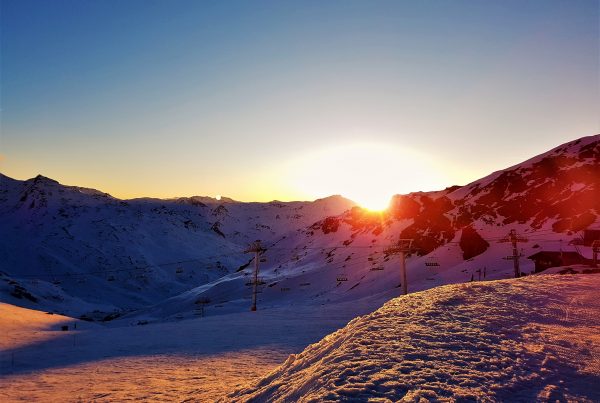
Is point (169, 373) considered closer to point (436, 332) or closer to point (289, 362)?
point (289, 362)

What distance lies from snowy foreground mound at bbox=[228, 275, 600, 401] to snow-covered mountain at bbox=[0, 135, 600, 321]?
48.5 meters

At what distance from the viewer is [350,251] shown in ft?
364

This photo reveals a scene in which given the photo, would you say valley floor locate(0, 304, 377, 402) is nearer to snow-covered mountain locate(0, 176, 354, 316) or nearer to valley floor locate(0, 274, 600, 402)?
valley floor locate(0, 274, 600, 402)

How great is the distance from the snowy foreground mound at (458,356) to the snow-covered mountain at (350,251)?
4852 centimetres

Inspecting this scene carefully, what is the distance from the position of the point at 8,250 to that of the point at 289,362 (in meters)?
172

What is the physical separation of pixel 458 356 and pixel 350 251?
103539 millimetres

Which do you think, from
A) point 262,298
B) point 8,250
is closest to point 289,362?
point 262,298

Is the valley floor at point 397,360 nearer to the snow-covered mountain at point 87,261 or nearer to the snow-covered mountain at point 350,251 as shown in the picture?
the snow-covered mountain at point 350,251

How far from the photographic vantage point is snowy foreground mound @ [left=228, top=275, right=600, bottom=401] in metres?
7.04

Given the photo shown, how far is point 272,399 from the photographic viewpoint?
8984 millimetres

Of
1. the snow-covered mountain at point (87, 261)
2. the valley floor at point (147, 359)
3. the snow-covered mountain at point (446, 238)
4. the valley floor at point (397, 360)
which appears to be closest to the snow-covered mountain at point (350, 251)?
the snow-covered mountain at point (446, 238)

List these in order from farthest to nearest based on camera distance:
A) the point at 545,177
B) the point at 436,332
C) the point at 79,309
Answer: the point at 79,309
the point at 545,177
the point at 436,332

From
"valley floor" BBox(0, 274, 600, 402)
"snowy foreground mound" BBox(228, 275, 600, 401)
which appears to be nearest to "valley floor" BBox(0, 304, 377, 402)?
"valley floor" BBox(0, 274, 600, 402)

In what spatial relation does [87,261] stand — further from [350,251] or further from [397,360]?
[397,360]
